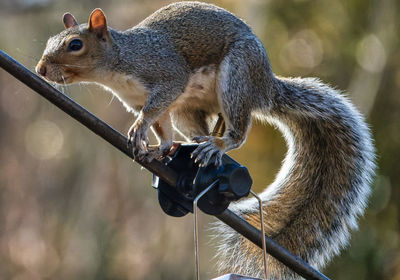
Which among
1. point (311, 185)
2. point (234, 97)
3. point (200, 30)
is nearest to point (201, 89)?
point (234, 97)

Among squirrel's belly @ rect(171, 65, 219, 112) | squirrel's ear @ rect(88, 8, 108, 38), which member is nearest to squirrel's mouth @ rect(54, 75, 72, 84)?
squirrel's ear @ rect(88, 8, 108, 38)

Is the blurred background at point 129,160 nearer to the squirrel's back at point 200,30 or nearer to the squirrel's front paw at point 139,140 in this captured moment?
the squirrel's back at point 200,30

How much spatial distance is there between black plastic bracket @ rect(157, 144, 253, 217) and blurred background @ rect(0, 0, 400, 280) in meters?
2.84

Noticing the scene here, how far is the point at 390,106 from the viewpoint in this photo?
6004 mm

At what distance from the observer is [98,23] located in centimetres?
283

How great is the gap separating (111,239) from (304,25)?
8.44ft

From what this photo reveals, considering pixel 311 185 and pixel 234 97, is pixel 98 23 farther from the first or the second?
pixel 311 185

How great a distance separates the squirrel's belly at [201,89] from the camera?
2906 millimetres

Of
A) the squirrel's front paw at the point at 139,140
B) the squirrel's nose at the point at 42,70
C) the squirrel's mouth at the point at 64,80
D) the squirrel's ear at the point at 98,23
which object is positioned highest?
the squirrel's ear at the point at 98,23

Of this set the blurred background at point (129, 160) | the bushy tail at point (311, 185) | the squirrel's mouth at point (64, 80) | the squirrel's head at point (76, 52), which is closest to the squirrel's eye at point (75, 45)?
the squirrel's head at point (76, 52)

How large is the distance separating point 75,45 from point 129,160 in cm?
462

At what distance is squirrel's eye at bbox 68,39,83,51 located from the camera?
8.92ft

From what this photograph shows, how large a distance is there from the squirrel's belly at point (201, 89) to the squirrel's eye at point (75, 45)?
0.40 metres

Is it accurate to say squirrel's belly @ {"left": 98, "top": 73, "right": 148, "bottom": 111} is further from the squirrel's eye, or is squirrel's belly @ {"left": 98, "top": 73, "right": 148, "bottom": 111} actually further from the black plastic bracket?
the black plastic bracket
